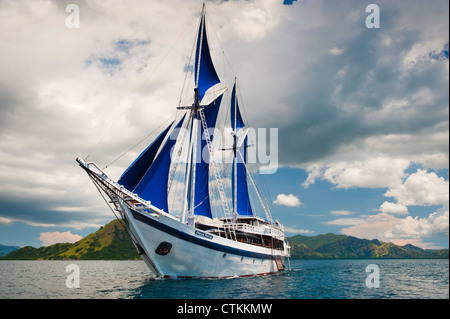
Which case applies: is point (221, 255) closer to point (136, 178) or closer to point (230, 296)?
point (230, 296)

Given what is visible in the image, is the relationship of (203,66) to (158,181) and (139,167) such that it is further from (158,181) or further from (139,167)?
(158,181)

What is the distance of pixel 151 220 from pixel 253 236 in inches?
655

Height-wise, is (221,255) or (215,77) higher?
(215,77)

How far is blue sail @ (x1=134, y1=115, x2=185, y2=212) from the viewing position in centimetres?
3008

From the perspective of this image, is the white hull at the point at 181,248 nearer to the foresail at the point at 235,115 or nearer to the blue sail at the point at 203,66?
the blue sail at the point at 203,66

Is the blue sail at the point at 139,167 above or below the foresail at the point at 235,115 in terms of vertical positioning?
below

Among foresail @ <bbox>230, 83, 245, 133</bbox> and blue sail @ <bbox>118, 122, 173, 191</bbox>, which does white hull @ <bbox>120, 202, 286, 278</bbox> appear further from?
foresail @ <bbox>230, 83, 245, 133</bbox>

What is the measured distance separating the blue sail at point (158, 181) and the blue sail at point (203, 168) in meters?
4.94

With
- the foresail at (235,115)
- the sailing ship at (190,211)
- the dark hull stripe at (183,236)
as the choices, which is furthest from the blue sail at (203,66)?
the dark hull stripe at (183,236)

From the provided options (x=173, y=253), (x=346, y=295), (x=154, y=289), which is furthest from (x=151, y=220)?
(x=346, y=295)

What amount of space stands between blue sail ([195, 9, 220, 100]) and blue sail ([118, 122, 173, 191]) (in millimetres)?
11302

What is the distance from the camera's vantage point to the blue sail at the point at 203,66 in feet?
127

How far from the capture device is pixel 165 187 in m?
31.4

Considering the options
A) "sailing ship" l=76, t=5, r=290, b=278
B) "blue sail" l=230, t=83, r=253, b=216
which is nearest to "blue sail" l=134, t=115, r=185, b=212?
"sailing ship" l=76, t=5, r=290, b=278
